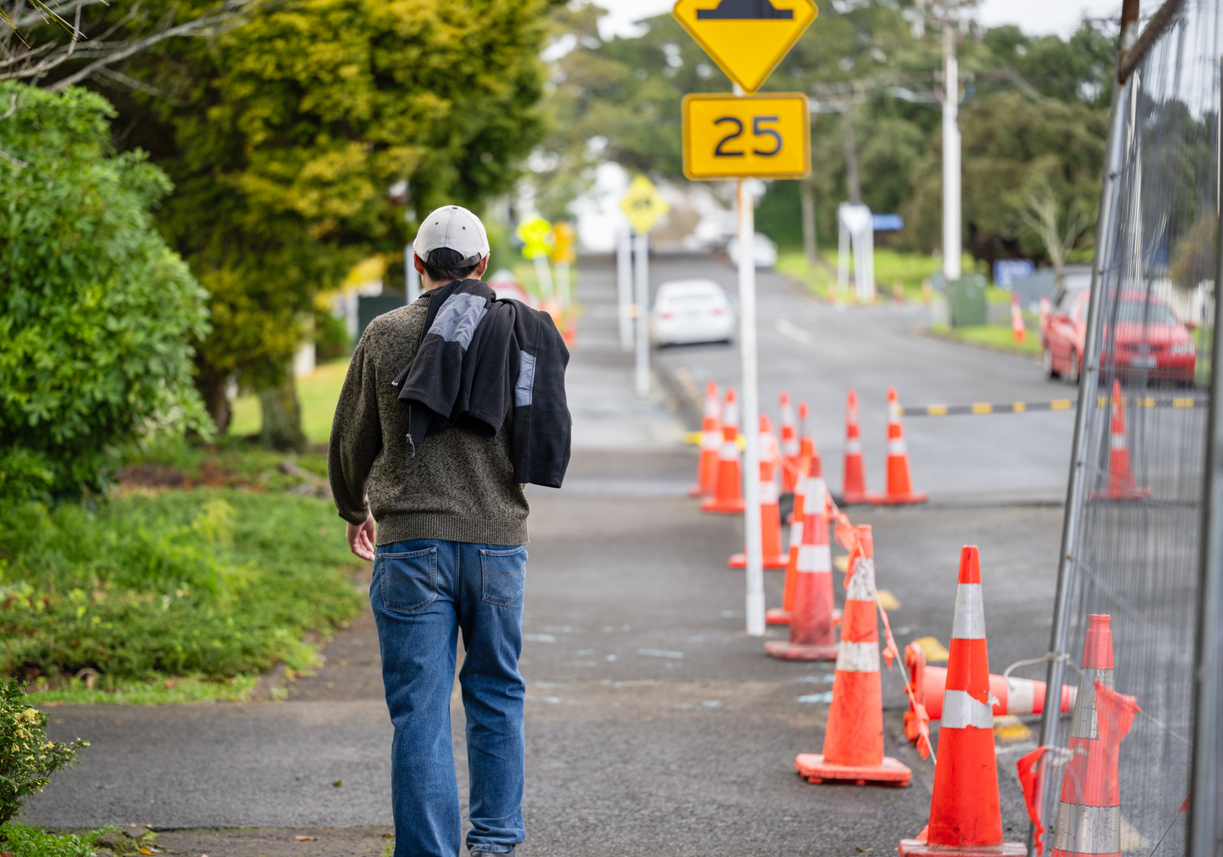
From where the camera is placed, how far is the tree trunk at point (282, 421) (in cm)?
1471

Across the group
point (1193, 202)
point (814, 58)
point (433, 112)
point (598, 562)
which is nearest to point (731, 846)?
point (1193, 202)

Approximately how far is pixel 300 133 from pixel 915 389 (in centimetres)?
1293

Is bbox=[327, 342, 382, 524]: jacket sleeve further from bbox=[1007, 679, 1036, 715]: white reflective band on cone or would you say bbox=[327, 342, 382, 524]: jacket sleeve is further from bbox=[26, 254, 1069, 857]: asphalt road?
bbox=[1007, 679, 1036, 715]: white reflective band on cone

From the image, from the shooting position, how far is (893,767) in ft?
17.0

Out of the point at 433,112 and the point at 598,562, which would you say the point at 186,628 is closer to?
the point at 598,562

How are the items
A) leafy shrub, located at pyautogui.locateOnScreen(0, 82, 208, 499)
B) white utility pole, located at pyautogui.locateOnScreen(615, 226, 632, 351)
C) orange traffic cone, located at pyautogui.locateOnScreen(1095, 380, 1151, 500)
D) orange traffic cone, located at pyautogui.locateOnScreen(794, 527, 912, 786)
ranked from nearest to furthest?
→ orange traffic cone, located at pyautogui.locateOnScreen(1095, 380, 1151, 500), orange traffic cone, located at pyautogui.locateOnScreen(794, 527, 912, 786), leafy shrub, located at pyautogui.locateOnScreen(0, 82, 208, 499), white utility pole, located at pyautogui.locateOnScreen(615, 226, 632, 351)

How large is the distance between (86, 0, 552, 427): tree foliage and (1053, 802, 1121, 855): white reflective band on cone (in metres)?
9.79

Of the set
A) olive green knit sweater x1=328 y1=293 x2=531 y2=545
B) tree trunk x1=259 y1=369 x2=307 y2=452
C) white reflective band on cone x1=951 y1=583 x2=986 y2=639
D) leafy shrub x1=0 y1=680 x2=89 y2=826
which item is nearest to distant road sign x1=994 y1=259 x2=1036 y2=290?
tree trunk x1=259 y1=369 x2=307 y2=452

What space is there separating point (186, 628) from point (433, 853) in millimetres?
3486

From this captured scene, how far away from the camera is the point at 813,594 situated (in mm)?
7117

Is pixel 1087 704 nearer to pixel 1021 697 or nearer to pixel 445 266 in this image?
pixel 1021 697

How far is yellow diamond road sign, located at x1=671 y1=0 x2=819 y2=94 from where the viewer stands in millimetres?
7270

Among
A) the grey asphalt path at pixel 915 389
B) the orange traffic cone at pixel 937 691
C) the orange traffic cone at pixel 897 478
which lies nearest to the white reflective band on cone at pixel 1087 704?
the orange traffic cone at pixel 937 691

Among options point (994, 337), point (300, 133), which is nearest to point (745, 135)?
point (300, 133)
